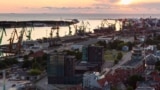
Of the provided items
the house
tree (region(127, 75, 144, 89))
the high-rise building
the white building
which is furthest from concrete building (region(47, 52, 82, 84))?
the house

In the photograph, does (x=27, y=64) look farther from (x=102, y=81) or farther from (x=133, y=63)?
(x=102, y=81)

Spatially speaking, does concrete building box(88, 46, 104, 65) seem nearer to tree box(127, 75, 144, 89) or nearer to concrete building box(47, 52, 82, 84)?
concrete building box(47, 52, 82, 84)

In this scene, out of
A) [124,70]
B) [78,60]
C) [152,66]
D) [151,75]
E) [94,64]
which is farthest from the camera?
[78,60]

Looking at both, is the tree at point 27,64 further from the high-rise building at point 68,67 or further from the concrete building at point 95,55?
the high-rise building at point 68,67

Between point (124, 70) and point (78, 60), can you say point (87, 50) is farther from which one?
point (124, 70)

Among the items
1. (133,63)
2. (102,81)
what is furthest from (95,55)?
(102,81)

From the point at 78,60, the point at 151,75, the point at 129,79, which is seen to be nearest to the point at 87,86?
the point at 129,79

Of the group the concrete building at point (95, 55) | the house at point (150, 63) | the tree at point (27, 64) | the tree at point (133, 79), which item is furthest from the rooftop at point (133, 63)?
the tree at point (27, 64)

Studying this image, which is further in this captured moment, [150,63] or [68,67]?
[150,63]

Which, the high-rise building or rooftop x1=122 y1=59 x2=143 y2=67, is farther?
rooftop x1=122 y1=59 x2=143 y2=67

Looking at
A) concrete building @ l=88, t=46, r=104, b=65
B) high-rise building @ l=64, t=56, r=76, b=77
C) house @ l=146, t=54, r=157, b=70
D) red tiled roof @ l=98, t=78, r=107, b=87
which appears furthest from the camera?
concrete building @ l=88, t=46, r=104, b=65

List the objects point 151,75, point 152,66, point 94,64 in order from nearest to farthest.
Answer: point 151,75
point 152,66
point 94,64
